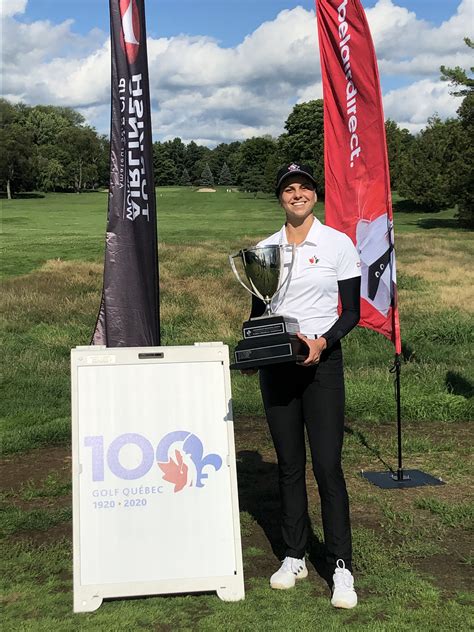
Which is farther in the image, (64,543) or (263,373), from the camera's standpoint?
(64,543)

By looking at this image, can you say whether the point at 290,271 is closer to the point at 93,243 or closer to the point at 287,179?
the point at 287,179

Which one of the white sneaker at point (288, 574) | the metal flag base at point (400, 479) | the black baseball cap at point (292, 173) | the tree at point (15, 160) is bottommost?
the metal flag base at point (400, 479)

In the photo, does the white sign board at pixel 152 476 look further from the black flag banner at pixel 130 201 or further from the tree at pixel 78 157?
the tree at pixel 78 157

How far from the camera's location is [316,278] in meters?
3.75

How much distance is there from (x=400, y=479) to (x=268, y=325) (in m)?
2.80

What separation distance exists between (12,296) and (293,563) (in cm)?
1249

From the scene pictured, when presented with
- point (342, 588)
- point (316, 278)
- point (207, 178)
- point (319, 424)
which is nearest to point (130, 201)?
point (316, 278)

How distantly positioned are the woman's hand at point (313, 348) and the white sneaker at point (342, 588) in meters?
1.15

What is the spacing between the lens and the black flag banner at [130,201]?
18.3 ft

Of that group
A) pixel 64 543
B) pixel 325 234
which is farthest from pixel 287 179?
pixel 64 543

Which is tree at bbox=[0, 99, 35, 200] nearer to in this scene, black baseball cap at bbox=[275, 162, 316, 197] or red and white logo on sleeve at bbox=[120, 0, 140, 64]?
red and white logo on sleeve at bbox=[120, 0, 140, 64]

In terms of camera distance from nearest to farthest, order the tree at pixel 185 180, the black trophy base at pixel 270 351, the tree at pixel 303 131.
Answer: the black trophy base at pixel 270 351 → the tree at pixel 303 131 → the tree at pixel 185 180

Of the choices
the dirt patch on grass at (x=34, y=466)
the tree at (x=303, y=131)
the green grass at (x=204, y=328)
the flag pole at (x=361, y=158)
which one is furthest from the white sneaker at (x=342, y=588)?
the tree at (x=303, y=131)

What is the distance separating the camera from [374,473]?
5984 mm
